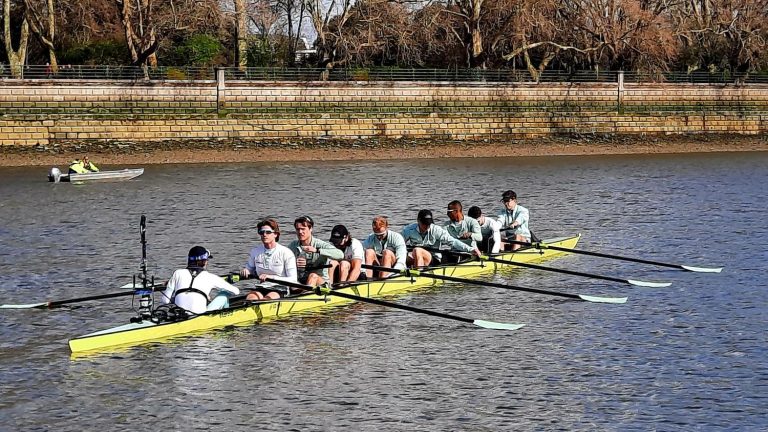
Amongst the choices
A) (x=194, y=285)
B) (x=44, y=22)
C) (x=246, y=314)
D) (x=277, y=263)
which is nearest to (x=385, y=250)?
(x=277, y=263)

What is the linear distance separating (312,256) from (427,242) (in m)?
3.52

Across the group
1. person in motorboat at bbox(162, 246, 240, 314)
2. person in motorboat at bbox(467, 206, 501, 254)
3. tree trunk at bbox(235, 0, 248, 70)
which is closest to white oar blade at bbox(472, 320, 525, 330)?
person in motorboat at bbox(162, 246, 240, 314)

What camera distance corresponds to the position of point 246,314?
1783cm

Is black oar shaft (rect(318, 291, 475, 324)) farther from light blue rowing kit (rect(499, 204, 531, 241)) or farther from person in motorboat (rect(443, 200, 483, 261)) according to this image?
light blue rowing kit (rect(499, 204, 531, 241))

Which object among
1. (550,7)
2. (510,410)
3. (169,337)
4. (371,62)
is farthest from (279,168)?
(510,410)

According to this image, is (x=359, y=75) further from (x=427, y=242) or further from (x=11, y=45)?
(x=427, y=242)

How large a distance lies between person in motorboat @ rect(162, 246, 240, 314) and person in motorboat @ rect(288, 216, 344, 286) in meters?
1.88

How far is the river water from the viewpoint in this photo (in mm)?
13945

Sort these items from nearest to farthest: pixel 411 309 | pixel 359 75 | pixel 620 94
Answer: pixel 411 309, pixel 359 75, pixel 620 94

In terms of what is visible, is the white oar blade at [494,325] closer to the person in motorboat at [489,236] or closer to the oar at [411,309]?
the oar at [411,309]

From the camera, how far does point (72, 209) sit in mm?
35562

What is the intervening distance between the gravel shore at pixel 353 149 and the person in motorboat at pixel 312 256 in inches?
1279

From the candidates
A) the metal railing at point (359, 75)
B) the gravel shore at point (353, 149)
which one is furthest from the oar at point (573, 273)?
the metal railing at point (359, 75)

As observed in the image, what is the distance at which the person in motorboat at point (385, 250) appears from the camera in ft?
65.7
